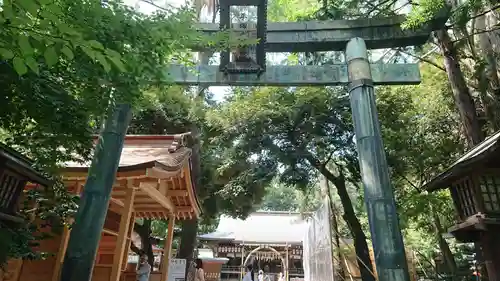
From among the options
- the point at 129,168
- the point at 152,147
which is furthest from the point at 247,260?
the point at 129,168

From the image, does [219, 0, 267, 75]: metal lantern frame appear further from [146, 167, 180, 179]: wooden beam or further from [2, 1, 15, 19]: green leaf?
[2, 1, 15, 19]: green leaf

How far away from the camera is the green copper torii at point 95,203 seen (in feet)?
14.5

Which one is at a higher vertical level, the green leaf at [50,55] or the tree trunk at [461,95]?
the tree trunk at [461,95]

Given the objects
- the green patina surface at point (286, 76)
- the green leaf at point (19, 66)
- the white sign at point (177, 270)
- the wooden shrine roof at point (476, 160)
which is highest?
the green patina surface at point (286, 76)

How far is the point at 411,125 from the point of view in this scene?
10977 mm

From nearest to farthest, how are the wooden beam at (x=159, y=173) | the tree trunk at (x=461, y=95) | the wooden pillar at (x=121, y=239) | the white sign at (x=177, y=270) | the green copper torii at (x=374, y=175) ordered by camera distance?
the green copper torii at (x=374, y=175) < the wooden beam at (x=159, y=173) < the wooden pillar at (x=121, y=239) < the tree trunk at (x=461, y=95) < the white sign at (x=177, y=270)

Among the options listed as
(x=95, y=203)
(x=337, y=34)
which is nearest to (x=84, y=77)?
(x=95, y=203)

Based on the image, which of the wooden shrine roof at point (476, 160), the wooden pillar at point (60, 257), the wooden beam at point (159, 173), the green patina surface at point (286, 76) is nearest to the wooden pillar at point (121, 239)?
the wooden beam at point (159, 173)

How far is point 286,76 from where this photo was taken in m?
6.53

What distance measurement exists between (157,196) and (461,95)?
22.3 ft

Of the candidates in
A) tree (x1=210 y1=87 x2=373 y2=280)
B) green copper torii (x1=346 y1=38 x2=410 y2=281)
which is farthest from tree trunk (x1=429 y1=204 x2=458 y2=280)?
green copper torii (x1=346 y1=38 x2=410 y2=281)

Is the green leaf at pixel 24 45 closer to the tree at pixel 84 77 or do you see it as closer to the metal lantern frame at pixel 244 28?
the tree at pixel 84 77

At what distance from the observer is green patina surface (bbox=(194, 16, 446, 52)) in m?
6.37

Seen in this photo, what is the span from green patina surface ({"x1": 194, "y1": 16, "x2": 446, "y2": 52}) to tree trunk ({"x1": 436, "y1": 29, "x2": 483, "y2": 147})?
5.30 feet
